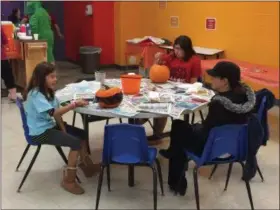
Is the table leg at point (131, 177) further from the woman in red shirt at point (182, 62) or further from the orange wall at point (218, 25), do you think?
the orange wall at point (218, 25)

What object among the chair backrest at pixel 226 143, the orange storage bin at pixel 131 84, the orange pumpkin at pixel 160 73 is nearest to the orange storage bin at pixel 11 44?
the orange pumpkin at pixel 160 73

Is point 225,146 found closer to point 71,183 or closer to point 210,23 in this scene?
point 71,183

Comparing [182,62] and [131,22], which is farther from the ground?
[131,22]

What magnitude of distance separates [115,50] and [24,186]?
5307mm

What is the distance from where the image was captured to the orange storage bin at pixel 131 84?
2.96m

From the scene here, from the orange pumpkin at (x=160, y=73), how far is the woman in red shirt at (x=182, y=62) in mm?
233

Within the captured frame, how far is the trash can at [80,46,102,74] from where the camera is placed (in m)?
7.36

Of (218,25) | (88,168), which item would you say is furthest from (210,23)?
(88,168)

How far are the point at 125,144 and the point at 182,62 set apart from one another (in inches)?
56.6

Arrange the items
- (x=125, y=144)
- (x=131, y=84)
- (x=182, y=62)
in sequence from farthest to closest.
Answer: (x=182, y=62)
(x=131, y=84)
(x=125, y=144)

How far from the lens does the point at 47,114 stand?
106 inches

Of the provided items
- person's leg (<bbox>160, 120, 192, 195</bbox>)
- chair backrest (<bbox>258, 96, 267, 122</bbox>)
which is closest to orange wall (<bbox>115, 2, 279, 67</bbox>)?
chair backrest (<bbox>258, 96, 267, 122</bbox>)

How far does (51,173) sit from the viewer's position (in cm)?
318

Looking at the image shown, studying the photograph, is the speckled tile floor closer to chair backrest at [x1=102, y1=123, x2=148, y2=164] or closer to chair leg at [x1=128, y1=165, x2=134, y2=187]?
chair leg at [x1=128, y1=165, x2=134, y2=187]
